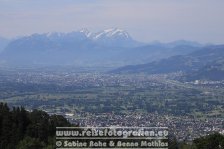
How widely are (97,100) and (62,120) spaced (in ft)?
253

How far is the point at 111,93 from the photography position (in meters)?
135

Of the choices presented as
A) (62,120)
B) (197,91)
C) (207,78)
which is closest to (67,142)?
(62,120)

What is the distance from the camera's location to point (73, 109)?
102 meters

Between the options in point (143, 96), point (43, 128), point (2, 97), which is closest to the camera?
point (43, 128)

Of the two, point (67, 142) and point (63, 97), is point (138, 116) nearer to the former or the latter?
point (63, 97)

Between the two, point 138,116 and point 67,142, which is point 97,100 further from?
point 67,142

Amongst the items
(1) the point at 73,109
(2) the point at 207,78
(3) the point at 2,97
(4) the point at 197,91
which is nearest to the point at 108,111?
(1) the point at 73,109

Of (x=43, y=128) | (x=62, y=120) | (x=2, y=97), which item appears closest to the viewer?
(x=43, y=128)

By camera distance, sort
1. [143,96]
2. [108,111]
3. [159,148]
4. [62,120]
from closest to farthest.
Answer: [159,148] < [62,120] < [108,111] < [143,96]

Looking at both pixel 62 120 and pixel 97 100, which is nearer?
pixel 62 120

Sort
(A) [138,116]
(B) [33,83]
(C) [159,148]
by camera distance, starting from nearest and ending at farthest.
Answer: (C) [159,148]
(A) [138,116]
(B) [33,83]

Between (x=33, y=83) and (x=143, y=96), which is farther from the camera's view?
(x=33, y=83)

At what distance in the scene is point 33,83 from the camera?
15675 centimetres

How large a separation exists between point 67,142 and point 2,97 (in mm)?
91569
